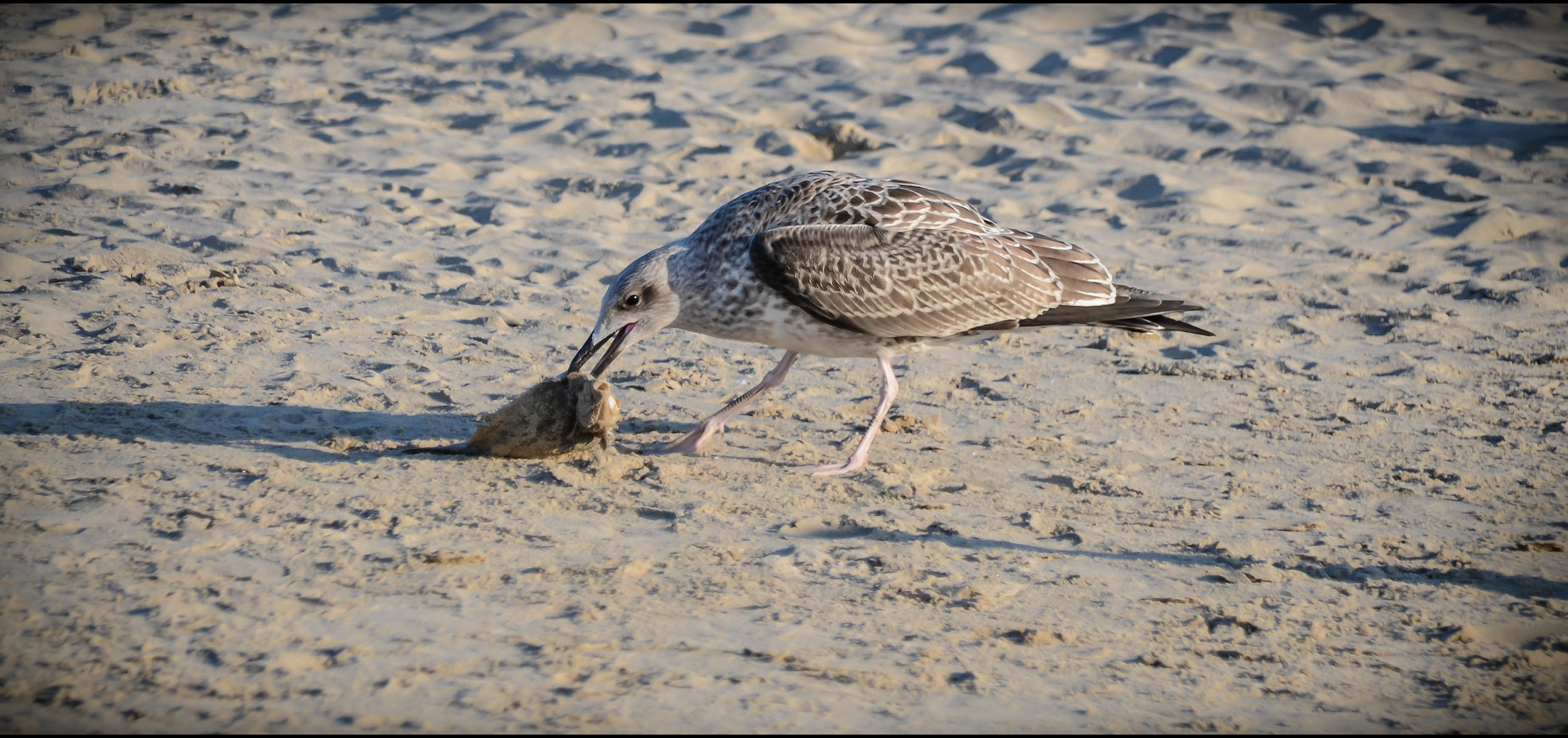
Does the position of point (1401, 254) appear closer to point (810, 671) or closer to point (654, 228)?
point (654, 228)

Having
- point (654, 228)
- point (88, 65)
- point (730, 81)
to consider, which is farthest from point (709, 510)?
point (88, 65)

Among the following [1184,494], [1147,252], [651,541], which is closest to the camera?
[651,541]

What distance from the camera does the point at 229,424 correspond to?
555 cm

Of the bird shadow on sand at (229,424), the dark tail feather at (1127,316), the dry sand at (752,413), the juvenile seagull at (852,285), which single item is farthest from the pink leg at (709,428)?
the dark tail feather at (1127,316)

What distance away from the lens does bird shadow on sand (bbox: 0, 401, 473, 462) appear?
17.5 feet

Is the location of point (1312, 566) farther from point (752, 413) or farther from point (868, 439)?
point (752, 413)

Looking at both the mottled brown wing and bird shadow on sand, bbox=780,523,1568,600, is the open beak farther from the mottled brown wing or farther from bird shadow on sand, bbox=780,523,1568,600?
bird shadow on sand, bbox=780,523,1568,600

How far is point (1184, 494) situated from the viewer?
554 centimetres

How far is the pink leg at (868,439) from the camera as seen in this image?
18.3ft

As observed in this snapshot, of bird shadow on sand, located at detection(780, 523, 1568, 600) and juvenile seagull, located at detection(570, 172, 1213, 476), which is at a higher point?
juvenile seagull, located at detection(570, 172, 1213, 476)

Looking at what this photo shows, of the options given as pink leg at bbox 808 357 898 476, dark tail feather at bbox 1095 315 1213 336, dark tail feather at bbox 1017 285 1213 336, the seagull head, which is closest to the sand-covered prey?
the seagull head

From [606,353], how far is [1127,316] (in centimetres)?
241

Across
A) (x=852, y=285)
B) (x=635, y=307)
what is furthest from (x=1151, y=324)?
(x=635, y=307)

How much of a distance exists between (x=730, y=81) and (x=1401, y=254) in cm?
605
